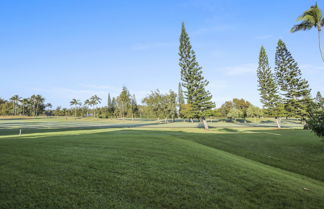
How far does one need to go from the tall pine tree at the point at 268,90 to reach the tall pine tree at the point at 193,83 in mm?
15693

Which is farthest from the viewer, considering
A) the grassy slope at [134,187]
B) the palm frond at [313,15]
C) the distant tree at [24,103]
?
the distant tree at [24,103]

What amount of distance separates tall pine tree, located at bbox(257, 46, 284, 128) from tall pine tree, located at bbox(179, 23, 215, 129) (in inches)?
618

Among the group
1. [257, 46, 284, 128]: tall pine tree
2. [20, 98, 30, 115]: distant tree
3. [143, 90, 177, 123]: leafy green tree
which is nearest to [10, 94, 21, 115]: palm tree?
[20, 98, 30, 115]: distant tree

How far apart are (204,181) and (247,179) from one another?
124cm

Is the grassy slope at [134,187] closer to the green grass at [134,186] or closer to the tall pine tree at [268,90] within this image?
the green grass at [134,186]

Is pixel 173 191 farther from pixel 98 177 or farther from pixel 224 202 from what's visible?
pixel 98 177

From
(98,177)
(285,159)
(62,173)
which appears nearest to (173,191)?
(98,177)

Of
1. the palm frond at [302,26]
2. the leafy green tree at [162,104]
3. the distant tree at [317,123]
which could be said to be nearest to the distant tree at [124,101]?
the leafy green tree at [162,104]

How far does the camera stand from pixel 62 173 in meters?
3.81


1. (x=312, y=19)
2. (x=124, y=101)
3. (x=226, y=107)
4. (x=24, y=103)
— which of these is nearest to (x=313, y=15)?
(x=312, y=19)

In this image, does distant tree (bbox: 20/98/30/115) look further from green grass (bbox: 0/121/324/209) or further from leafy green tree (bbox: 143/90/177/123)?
green grass (bbox: 0/121/324/209)

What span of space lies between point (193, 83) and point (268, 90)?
18.7 meters

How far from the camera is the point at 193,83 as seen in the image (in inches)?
1273

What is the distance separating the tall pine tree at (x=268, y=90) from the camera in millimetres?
36906
